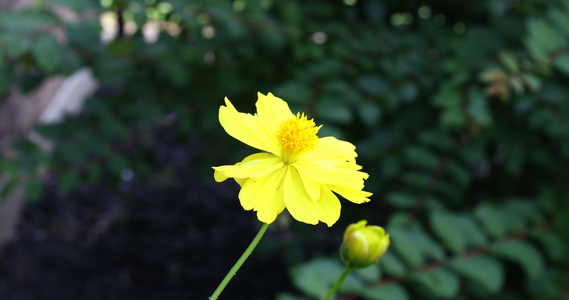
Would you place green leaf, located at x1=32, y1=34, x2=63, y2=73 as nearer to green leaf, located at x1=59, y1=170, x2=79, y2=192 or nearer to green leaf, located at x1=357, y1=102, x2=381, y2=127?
green leaf, located at x1=59, y1=170, x2=79, y2=192

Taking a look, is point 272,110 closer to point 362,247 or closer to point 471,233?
point 362,247

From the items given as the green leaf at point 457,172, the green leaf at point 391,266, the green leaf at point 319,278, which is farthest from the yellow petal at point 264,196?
the green leaf at point 457,172

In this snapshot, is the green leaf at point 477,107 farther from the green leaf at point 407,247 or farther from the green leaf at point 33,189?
the green leaf at point 33,189

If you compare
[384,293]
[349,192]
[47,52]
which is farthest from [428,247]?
[47,52]

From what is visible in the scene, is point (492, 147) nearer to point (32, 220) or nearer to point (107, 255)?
point (107, 255)

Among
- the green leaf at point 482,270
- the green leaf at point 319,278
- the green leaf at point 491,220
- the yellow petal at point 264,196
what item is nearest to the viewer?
the yellow petal at point 264,196
